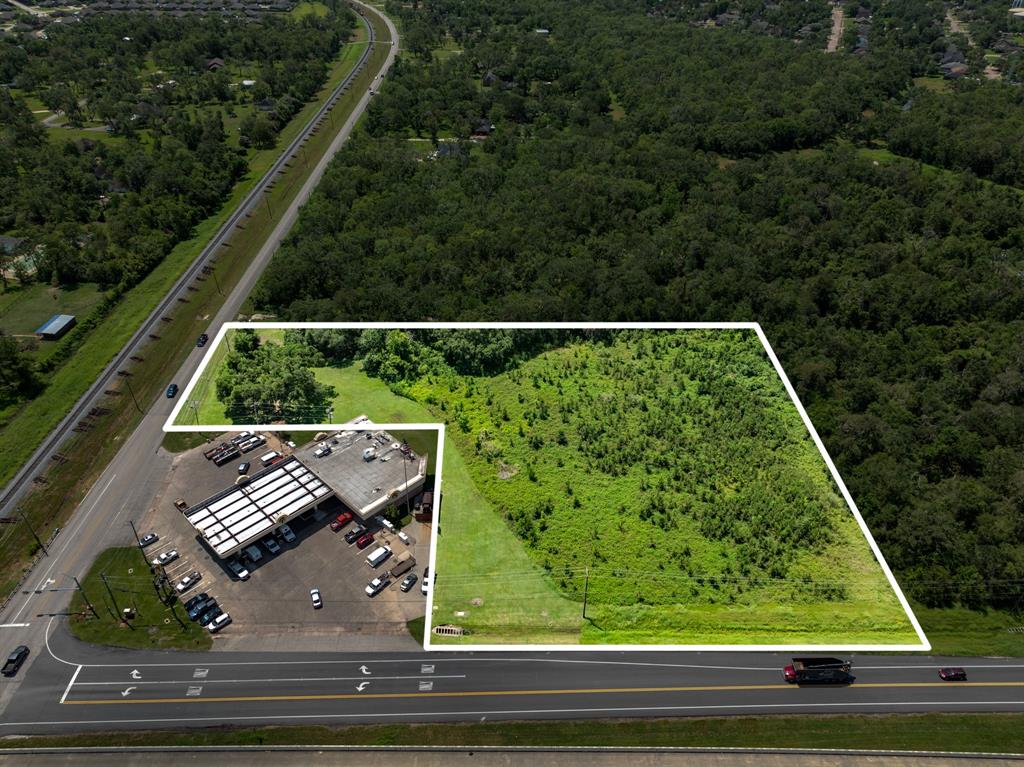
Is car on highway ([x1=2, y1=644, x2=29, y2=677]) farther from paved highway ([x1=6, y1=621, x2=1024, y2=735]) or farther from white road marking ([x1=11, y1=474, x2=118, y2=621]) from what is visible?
white road marking ([x1=11, y1=474, x2=118, y2=621])

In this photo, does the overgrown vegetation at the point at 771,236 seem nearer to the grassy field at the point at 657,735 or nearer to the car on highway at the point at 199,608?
the grassy field at the point at 657,735

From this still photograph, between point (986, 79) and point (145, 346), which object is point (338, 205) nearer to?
point (145, 346)

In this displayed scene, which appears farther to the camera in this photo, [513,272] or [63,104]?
[63,104]

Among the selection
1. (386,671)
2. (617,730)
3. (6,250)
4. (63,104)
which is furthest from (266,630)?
(63,104)

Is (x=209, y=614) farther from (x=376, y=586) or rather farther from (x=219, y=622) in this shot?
(x=376, y=586)

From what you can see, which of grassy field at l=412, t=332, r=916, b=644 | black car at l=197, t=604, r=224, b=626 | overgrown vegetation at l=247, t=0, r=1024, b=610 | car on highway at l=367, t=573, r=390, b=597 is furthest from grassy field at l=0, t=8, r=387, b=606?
grassy field at l=412, t=332, r=916, b=644

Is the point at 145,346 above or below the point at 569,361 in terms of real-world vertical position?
below

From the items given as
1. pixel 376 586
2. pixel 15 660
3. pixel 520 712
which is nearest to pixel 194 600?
pixel 15 660

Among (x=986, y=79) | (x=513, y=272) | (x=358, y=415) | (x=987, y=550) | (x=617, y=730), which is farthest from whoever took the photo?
(x=986, y=79)

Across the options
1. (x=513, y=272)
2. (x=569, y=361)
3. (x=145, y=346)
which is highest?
(x=569, y=361)
